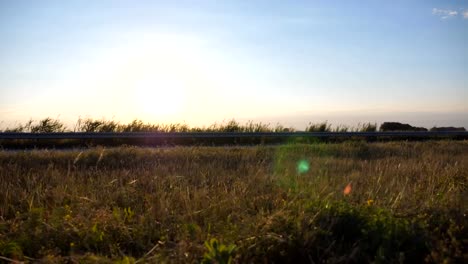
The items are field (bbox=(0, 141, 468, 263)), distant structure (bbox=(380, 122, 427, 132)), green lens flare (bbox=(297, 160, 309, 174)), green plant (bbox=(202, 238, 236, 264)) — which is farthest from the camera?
distant structure (bbox=(380, 122, 427, 132))

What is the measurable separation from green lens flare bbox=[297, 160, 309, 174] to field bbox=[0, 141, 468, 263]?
Result: 0.69 m

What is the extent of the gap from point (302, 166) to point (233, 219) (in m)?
4.55

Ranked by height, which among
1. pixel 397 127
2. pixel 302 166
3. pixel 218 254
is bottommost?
pixel 218 254

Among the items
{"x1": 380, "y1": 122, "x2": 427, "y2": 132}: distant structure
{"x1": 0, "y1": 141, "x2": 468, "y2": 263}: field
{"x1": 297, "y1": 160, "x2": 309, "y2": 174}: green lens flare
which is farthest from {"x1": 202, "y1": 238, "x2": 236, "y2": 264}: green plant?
{"x1": 380, "y1": 122, "x2": 427, "y2": 132}: distant structure

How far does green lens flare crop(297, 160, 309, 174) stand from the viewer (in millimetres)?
8836

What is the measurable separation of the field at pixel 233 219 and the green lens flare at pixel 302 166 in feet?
2.28

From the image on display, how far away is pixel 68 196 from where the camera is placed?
631 centimetres

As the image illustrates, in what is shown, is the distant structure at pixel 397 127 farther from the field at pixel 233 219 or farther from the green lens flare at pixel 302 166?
the field at pixel 233 219

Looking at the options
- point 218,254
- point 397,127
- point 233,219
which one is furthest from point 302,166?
point 397,127

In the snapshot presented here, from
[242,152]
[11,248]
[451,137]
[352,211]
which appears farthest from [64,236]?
[451,137]

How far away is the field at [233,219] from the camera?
4227 mm

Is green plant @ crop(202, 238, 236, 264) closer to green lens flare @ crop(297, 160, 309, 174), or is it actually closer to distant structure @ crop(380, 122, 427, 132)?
green lens flare @ crop(297, 160, 309, 174)

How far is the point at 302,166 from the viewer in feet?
31.4

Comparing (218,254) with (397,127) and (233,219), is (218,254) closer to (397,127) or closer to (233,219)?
(233,219)
